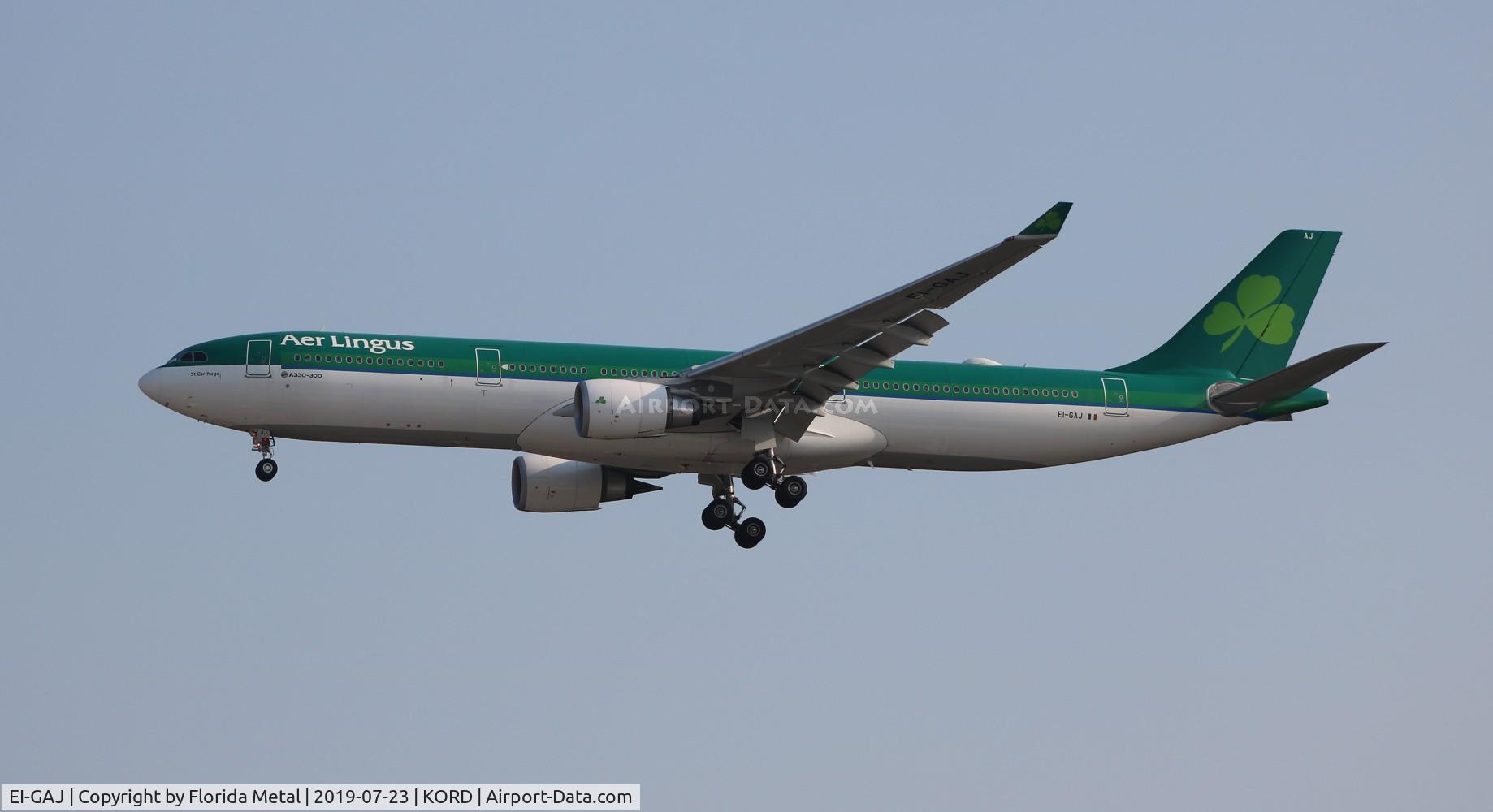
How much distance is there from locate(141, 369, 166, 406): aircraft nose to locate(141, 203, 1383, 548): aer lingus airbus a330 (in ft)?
0.13

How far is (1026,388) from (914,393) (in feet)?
9.21

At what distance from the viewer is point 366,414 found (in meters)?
39.3

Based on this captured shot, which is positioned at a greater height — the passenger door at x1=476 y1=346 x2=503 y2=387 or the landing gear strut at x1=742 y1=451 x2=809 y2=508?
the passenger door at x1=476 y1=346 x2=503 y2=387

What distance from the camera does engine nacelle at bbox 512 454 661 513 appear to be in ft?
144

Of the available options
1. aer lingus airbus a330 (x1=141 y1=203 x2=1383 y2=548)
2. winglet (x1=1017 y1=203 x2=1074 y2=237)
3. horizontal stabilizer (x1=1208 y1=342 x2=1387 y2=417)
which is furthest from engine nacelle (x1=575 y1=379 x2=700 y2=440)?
horizontal stabilizer (x1=1208 y1=342 x2=1387 y2=417)

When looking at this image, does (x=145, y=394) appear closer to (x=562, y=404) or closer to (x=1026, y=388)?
(x=562, y=404)

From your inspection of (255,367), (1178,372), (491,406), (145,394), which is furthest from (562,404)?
(1178,372)

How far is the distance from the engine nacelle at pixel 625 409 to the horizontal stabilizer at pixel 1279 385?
13.3 meters

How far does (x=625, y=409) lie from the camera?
124ft

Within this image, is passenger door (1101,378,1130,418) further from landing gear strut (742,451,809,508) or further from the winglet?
the winglet

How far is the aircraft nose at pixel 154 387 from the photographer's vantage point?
40.0 m

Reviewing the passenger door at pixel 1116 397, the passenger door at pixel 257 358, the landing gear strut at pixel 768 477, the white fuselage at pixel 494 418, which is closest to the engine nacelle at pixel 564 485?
the white fuselage at pixel 494 418

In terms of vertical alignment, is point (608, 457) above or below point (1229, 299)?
below

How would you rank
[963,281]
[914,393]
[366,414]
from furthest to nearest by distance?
[914,393]
[366,414]
[963,281]
